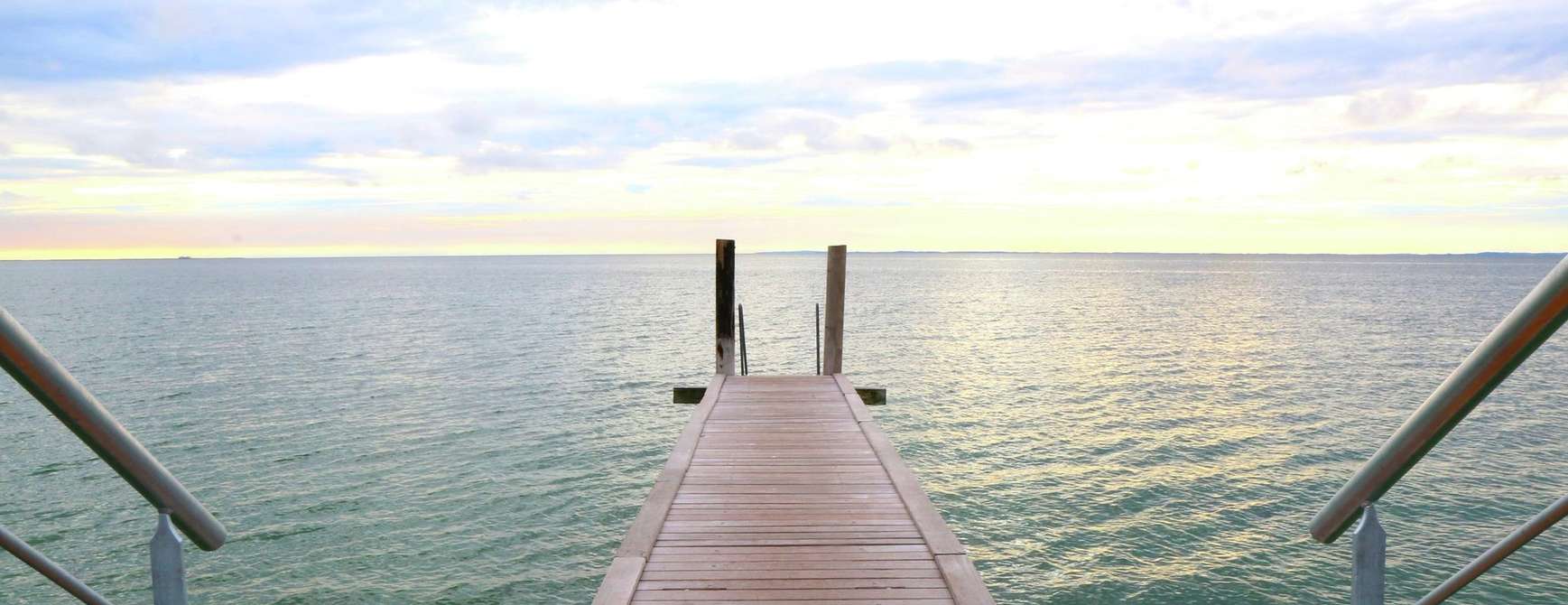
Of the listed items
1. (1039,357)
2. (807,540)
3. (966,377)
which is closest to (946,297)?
(1039,357)

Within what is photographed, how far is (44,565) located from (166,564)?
0.34 meters

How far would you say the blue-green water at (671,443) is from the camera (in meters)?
12.5

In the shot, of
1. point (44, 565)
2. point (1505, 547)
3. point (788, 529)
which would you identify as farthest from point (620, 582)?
point (1505, 547)

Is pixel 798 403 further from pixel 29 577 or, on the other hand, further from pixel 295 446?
pixel 295 446

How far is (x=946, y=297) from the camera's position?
3280 inches

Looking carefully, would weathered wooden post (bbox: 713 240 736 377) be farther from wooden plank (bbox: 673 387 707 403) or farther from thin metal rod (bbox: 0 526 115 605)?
thin metal rod (bbox: 0 526 115 605)

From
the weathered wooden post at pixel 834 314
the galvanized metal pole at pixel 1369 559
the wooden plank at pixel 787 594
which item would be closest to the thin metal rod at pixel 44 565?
the galvanized metal pole at pixel 1369 559

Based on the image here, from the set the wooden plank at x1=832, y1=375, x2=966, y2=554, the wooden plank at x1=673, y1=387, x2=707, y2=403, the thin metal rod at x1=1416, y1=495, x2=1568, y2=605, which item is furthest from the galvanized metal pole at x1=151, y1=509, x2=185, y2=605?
the wooden plank at x1=673, y1=387, x2=707, y2=403

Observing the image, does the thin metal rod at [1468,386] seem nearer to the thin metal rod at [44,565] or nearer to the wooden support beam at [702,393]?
the thin metal rod at [44,565]

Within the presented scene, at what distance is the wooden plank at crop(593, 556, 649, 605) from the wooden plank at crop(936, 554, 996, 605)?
5.83 feet

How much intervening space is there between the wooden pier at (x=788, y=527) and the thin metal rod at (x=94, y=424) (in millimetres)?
2780

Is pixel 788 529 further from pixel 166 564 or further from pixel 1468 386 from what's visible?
pixel 1468 386

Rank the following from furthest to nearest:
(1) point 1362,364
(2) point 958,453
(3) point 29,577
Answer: (1) point 1362,364 → (2) point 958,453 → (3) point 29,577

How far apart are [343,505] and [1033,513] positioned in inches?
460
